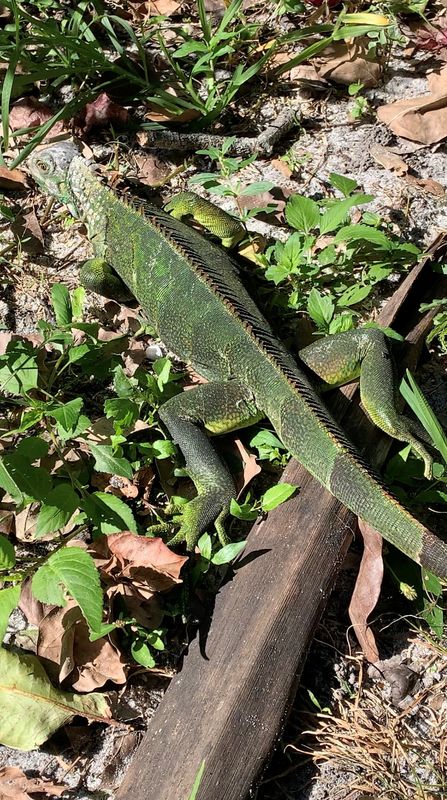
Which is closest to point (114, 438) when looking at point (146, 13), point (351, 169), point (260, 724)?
point (260, 724)

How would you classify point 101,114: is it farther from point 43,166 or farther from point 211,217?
point 211,217

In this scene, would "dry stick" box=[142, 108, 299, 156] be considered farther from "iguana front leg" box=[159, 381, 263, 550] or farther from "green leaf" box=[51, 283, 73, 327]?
"iguana front leg" box=[159, 381, 263, 550]

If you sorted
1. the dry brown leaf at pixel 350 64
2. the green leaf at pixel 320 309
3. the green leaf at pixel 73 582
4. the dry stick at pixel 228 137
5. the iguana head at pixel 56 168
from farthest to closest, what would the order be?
the dry brown leaf at pixel 350 64, the dry stick at pixel 228 137, the iguana head at pixel 56 168, the green leaf at pixel 320 309, the green leaf at pixel 73 582

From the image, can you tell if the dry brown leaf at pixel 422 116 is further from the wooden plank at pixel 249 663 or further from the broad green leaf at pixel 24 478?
the broad green leaf at pixel 24 478

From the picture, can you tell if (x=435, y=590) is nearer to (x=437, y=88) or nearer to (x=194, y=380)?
(x=194, y=380)

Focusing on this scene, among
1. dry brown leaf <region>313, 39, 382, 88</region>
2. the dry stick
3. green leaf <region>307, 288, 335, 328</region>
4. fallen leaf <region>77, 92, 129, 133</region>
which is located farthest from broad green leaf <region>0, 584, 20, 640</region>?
dry brown leaf <region>313, 39, 382, 88</region>

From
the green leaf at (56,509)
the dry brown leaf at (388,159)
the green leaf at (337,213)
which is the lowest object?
the dry brown leaf at (388,159)

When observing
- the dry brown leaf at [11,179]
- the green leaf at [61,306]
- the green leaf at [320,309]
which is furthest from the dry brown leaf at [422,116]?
the green leaf at [61,306]
